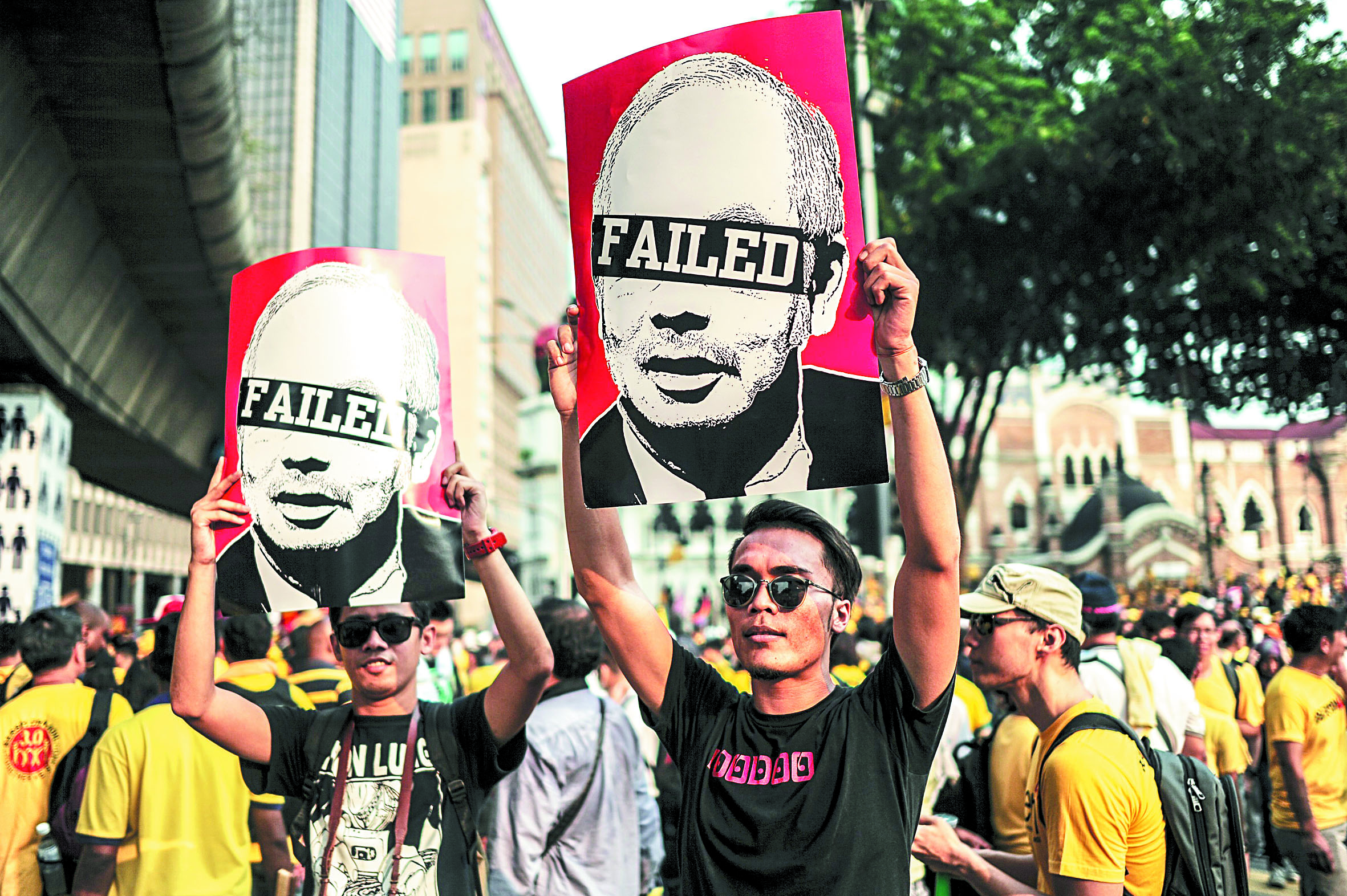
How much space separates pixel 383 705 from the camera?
3.55 meters

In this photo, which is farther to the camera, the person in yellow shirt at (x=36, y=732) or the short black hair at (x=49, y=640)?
the short black hair at (x=49, y=640)

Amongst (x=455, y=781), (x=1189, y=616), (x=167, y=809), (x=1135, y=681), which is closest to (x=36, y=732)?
(x=167, y=809)

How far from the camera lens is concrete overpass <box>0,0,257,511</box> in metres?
9.17

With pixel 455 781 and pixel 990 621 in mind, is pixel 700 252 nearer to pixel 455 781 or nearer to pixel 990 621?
pixel 990 621

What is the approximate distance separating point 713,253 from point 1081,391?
244ft

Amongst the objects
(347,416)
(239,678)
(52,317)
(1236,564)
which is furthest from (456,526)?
(1236,564)

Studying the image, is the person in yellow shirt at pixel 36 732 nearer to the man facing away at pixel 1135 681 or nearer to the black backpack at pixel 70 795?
the black backpack at pixel 70 795

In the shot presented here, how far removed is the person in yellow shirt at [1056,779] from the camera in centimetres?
308

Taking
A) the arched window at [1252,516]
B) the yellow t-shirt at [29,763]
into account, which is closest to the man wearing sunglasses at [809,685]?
the yellow t-shirt at [29,763]

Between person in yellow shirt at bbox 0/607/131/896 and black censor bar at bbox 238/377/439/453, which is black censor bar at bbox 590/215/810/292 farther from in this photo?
person in yellow shirt at bbox 0/607/131/896

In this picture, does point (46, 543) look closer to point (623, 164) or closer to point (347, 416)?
point (347, 416)

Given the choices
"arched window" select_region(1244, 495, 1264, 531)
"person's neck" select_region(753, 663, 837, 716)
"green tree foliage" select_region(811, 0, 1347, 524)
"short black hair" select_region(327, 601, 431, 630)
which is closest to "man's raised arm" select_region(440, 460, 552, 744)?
"short black hair" select_region(327, 601, 431, 630)

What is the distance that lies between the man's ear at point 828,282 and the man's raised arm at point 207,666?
1.91 m

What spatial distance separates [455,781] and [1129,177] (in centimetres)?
1826
